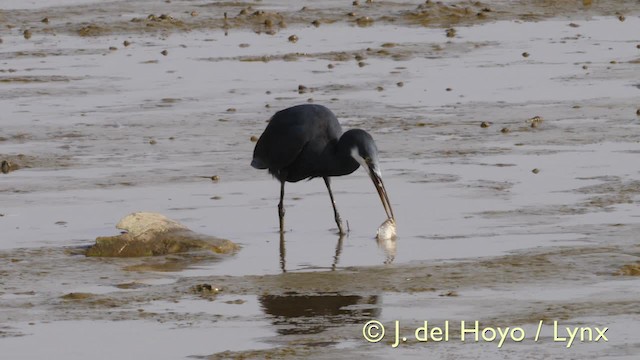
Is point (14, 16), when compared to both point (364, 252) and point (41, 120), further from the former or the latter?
point (364, 252)

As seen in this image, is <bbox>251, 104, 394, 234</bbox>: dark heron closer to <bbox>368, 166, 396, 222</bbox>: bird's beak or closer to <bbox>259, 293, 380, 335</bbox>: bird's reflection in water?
<bbox>368, 166, 396, 222</bbox>: bird's beak

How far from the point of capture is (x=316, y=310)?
9.45 m

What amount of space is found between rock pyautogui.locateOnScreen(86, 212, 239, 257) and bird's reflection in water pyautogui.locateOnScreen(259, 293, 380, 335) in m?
1.51

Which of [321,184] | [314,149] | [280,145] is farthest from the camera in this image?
[321,184]

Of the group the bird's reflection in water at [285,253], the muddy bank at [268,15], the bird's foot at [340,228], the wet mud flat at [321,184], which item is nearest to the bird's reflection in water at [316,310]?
the wet mud flat at [321,184]

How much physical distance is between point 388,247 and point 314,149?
97 centimetres

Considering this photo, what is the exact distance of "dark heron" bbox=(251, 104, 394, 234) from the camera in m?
11.5

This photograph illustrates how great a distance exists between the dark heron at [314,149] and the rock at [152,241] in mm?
898

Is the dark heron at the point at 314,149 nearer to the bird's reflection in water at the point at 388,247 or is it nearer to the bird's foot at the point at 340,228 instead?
the bird's foot at the point at 340,228

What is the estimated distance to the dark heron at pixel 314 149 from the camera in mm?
11484

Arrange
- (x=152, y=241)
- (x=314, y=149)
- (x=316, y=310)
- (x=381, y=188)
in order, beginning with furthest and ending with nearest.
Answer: (x=314, y=149), (x=381, y=188), (x=152, y=241), (x=316, y=310)

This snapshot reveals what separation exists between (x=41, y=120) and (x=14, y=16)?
353 inches

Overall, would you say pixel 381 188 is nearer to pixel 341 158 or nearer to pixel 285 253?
pixel 341 158

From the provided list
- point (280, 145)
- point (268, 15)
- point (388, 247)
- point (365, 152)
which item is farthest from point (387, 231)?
point (268, 15)
